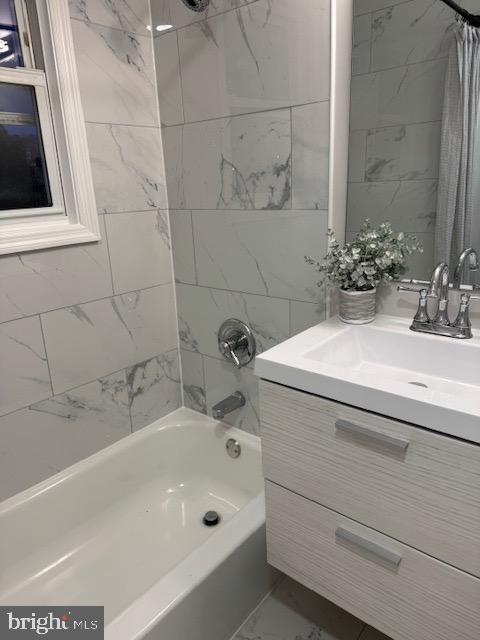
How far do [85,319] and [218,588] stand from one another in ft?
3.29

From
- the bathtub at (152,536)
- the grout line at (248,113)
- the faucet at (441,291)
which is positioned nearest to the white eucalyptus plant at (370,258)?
the faucet at (441,291)

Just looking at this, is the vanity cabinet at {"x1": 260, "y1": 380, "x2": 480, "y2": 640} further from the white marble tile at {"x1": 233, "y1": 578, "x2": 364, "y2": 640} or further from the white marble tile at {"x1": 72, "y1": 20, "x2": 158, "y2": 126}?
the white marble tile at {"x1": 72, "y1": 20, "x2": 158, "y2": 126}

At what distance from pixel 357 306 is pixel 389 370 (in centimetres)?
Answer: 21

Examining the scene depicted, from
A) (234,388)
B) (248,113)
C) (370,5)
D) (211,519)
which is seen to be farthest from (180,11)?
(211,519)

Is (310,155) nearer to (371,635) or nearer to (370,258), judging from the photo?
(370,258)

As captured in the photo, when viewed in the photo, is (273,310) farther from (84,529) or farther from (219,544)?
(84,529)

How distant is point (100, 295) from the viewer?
1687 mm

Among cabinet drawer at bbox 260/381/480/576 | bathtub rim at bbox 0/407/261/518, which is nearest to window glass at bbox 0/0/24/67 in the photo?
cabinet drawer at bbox 260/381/480/576

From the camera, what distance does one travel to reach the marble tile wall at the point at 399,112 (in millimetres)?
1203

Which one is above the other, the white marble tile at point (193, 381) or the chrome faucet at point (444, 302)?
the chrome faucet at point (444, 302)

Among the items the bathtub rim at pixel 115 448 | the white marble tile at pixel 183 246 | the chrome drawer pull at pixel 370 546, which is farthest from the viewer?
the white marble tile at pixel 183 246

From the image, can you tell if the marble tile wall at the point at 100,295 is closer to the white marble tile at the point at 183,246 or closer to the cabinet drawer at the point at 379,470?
the white marble tile at the point at 183,246

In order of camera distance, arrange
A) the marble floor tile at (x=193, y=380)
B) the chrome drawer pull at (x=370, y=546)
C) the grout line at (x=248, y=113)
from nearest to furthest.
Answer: the chrome drawer pull at (x=370, y=546)
the grout line at (x=248, y=113)
the marble floor tile at (x=193, y=380)

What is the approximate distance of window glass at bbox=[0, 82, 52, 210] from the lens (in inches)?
55.9
